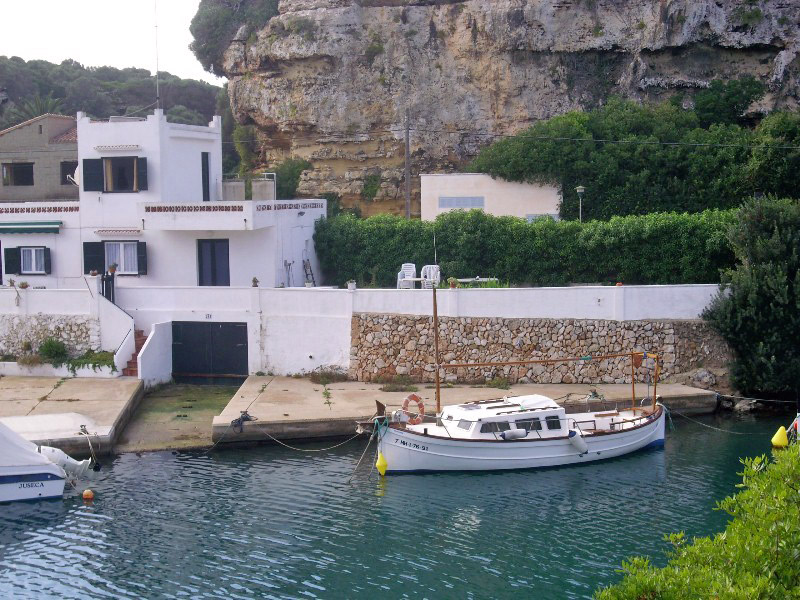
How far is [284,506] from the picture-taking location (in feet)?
75.7

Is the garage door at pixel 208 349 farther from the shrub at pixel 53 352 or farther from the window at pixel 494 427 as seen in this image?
the window at pixel 494 427

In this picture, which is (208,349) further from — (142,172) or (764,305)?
(764,305)

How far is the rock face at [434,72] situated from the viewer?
50.6m

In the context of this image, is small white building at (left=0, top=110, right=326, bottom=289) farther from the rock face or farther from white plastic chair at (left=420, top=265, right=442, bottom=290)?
the rock face

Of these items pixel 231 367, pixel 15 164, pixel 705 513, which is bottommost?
pixel 705 513

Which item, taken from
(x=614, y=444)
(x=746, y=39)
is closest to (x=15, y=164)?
(x=614, y=444)

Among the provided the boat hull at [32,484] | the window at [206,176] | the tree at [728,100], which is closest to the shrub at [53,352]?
the boat hull at [32,484]

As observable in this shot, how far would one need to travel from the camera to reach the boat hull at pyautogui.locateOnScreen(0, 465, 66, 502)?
77.0 ft

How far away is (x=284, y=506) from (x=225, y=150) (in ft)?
135

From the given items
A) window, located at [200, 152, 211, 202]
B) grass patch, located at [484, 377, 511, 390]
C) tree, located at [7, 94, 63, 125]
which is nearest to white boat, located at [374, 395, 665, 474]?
grass patch, located at [484, 377, 511, 390]

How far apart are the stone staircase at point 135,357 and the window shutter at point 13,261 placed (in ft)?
21.4

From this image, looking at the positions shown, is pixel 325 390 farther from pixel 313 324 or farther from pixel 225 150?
pixel 225 150

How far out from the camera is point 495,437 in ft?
83.4

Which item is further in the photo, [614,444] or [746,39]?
[746,39]
